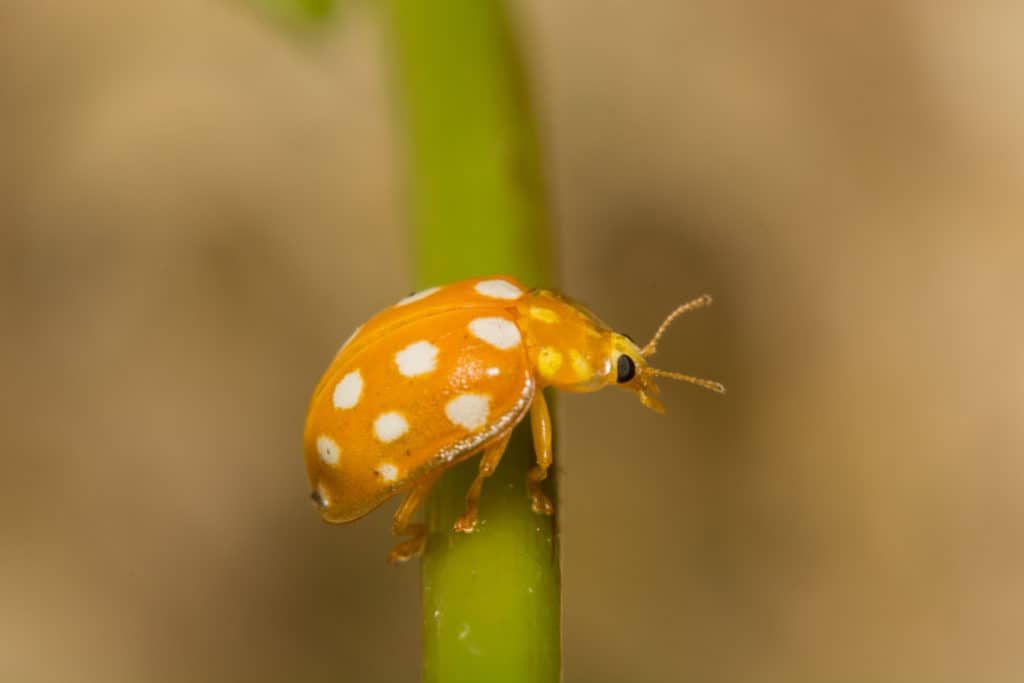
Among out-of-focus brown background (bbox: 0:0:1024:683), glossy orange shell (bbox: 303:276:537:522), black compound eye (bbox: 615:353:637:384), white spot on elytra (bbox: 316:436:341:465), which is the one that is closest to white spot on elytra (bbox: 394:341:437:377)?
glossy orange shell (bbox: 303:276:537:522)

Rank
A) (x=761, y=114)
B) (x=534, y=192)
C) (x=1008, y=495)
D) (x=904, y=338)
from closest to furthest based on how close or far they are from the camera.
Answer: (x=534, y=192) → (x=1008, y=495) → (x=904, y=338) → (x=761, y=114)

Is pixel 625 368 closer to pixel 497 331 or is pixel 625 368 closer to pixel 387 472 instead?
pixel 497 331

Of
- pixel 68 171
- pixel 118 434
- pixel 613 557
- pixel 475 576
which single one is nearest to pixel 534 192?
pixel 475 576

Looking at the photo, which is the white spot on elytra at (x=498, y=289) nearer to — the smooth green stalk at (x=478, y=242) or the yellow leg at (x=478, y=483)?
the smooth green stalk at (x=478, y=242)

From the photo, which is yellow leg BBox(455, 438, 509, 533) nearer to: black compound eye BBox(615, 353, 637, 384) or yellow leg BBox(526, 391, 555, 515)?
yellow leg BBox(526, 391, 555, 515)

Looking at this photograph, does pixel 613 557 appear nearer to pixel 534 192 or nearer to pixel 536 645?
pixel 534 192

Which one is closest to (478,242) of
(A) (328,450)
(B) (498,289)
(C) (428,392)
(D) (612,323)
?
(B) (498,289)
